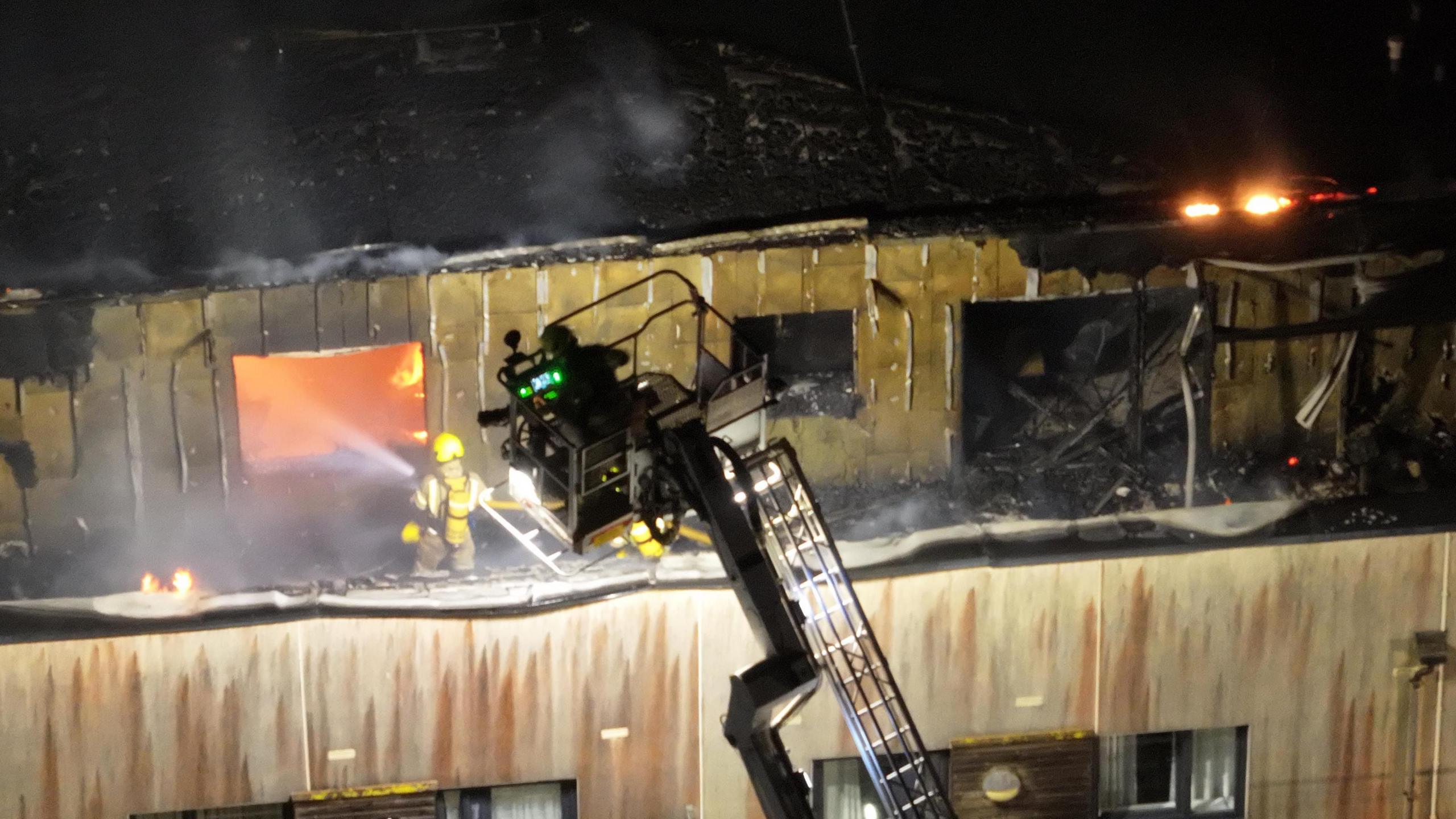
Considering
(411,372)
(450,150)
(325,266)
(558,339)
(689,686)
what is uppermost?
(450,150)

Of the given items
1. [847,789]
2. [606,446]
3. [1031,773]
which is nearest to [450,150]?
[606,446]

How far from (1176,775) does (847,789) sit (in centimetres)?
219

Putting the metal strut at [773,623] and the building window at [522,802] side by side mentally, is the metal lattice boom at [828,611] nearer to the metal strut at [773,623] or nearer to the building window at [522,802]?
the metal strut at [773,623]

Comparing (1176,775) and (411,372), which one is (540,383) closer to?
(411,372)

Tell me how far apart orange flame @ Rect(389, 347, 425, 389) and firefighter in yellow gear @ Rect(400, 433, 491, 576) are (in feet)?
1.19

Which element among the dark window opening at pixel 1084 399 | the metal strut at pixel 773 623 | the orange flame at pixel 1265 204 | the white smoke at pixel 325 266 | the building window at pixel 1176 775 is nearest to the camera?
the metal strut at pixel 773 623

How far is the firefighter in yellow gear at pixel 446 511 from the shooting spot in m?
8.52

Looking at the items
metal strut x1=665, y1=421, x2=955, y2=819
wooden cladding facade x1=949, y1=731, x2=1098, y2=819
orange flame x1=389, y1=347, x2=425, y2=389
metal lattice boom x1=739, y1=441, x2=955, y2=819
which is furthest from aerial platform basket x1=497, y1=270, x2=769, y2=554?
wooden cladding facade x1=949, y1=731, x2=1098, y2=819

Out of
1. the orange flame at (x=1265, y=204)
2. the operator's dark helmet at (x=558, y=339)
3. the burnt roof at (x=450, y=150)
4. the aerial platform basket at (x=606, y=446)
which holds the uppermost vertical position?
the burnt roof at (x=450, y=150)

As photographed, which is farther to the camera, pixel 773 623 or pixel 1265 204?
pixel 1265 204

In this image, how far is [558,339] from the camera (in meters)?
6.64

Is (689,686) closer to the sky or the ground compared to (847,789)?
closer to the sky

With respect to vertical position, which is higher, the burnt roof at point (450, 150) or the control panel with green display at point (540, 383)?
the burnt roof at point (450, 150)

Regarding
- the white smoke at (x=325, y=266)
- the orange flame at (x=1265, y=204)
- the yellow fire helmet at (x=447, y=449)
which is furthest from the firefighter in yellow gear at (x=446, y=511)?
the orange flame at (x=1265, y=204)
